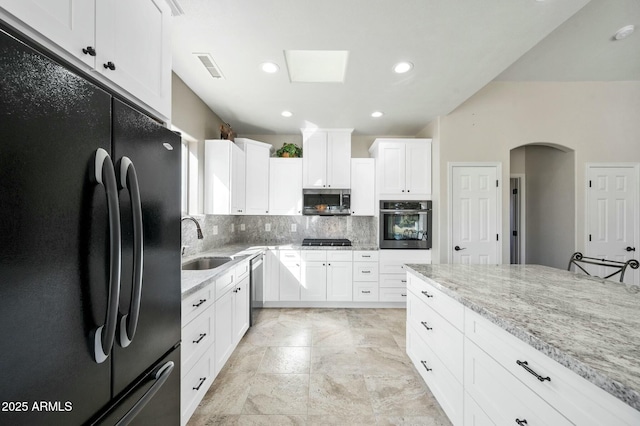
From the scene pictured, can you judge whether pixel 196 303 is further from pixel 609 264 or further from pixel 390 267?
pixel 609 264

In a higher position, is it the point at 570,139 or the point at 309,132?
the point at 309,132

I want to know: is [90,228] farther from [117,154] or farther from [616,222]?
[616,222]

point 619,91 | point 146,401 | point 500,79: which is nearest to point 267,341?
point 146,401

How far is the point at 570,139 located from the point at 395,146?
2.28 metres

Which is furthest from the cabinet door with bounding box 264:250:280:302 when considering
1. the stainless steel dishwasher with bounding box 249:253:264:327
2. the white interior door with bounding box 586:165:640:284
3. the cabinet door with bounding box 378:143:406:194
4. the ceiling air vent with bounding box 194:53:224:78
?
the white interior door with bounding box 586:165:640:284

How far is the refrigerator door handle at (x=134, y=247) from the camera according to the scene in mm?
784

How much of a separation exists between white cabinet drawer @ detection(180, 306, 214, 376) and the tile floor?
45 centimetres

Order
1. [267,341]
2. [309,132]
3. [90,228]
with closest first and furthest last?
[90,228], [267,341], [309,132]

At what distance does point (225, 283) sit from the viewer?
2.15 meters

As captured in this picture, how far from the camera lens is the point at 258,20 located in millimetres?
1749

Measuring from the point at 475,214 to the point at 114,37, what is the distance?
387 centimetres

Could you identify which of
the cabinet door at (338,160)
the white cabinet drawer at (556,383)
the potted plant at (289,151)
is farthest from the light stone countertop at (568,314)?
the potted plant at (289,151)

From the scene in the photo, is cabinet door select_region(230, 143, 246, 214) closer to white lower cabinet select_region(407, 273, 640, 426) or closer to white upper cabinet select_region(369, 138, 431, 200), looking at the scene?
white upper cabinet select_region(369, 138, 431, 200)

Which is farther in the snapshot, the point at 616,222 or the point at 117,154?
the point at 616,222
